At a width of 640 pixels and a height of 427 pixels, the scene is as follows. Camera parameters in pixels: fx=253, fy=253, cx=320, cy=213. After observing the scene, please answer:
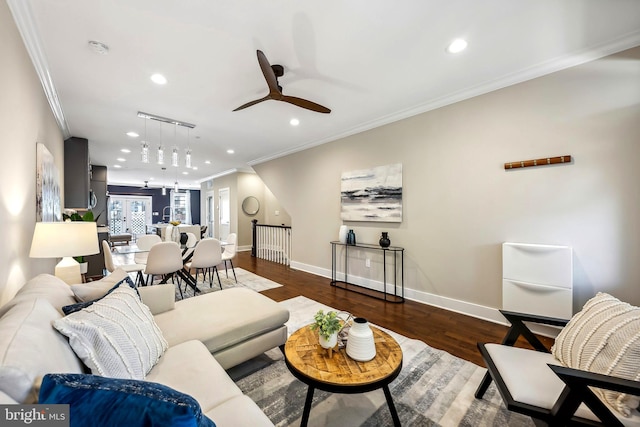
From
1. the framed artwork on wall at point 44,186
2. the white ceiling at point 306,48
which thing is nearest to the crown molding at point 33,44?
the white ceiling at point 306,48

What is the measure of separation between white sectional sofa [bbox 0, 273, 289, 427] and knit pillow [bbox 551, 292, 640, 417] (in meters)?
1.54

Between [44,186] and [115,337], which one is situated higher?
[44,186]

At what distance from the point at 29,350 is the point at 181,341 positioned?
0.92m

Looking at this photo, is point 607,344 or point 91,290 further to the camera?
point 91,290

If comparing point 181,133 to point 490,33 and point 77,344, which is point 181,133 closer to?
point 77,344

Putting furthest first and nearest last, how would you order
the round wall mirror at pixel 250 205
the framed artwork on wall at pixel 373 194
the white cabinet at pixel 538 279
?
the round wall mirror at pixel 250 205 → the framed artwork on wall at pixel 373 194 → the white cabinet at pixel 538 279

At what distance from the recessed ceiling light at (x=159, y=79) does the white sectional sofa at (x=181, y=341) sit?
2058 mm

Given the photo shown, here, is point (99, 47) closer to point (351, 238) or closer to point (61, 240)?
point (61, 240)


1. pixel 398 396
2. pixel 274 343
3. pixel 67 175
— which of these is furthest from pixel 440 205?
pixel 67 175

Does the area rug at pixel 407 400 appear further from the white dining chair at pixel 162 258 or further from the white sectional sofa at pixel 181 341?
the white dining chair at pixel 162 258

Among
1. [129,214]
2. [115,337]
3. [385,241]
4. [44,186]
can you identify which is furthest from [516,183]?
[129,214]

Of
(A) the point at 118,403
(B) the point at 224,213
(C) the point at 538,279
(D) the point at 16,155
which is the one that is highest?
(D) the point at 16,155

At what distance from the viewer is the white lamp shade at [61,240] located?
180cm

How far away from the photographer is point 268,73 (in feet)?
7.02
